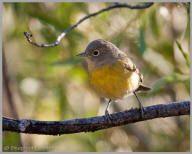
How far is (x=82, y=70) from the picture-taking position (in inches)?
194

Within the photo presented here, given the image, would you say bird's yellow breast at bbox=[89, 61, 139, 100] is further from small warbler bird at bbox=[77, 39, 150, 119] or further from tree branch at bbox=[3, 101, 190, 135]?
tree branch at bbox=[3, 101, 190, 135]

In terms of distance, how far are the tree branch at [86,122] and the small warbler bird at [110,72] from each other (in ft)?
0.56

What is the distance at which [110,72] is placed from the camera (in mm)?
3447

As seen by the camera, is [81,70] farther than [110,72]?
Yes

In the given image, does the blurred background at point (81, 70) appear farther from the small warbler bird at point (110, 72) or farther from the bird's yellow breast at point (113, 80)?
the bird's yellow breast at point (113, 80)

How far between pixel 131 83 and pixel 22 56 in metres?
2.29

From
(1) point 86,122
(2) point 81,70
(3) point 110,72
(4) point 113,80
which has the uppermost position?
(2) point 81,70

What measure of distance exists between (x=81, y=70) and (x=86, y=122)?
2146mm

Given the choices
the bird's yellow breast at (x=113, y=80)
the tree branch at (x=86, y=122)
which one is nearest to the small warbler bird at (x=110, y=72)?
the bird's yellow breast at (x=113, y=80)

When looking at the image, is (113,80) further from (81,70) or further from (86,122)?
(81,70)

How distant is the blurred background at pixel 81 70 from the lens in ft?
14.0

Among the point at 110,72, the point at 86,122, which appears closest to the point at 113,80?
the point at 110,72

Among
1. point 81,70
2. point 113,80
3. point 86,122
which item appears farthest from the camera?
point 81,70

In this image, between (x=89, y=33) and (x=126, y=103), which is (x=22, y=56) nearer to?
(x=89, y=33)
